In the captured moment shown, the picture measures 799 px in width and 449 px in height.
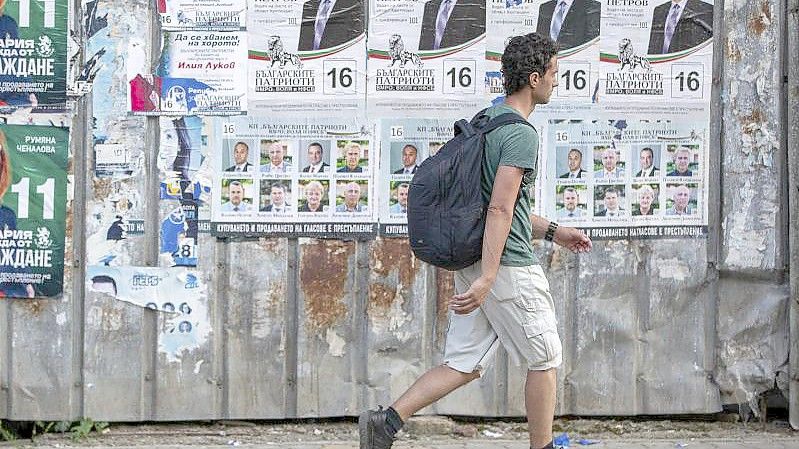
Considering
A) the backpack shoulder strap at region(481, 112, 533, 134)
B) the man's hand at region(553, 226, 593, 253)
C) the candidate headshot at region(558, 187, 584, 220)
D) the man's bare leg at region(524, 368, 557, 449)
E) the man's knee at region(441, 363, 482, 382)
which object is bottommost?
the man's bare leg at region(524, 368, 557, 449)

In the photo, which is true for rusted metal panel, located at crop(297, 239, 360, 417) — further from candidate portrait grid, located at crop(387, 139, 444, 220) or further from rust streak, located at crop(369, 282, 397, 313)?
candidate portrait grid, located at crop(387, 139, 444, 220)

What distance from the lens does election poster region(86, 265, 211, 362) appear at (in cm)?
558

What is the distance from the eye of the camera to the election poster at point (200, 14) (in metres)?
5.54

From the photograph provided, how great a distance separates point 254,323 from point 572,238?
163cm

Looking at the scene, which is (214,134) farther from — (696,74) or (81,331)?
(696,74)

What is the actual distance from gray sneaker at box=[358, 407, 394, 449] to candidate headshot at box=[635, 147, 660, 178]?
192 cm

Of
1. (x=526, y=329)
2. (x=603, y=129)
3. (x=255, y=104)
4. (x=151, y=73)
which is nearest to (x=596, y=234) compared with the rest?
(x=603, y=129)

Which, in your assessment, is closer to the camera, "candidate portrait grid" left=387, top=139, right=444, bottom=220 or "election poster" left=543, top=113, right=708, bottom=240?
"candidate portrait grid" left=387, top=139, right=444, bottom=220

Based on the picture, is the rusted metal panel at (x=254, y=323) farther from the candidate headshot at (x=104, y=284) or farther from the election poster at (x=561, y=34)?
the election poster at (x=561, y=34)

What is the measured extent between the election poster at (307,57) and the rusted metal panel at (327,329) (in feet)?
2.15

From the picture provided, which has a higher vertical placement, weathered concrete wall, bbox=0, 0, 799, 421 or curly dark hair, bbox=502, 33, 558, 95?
curly dark hair, bbox=502, 33, 558, 95

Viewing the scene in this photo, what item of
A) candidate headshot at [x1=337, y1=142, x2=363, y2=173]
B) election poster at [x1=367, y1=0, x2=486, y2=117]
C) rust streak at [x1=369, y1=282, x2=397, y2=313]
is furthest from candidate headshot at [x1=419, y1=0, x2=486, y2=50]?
rust streak at [x1=369, y1=282, x2=397, y2=313]

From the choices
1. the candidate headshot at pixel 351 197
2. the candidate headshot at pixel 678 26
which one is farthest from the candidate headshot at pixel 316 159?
the candidate headshot at pixel 678 26

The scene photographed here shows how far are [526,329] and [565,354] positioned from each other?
1319 millimetres
